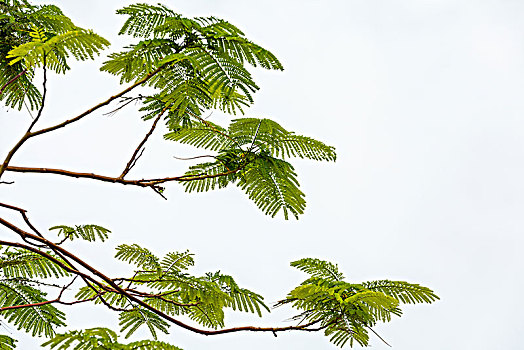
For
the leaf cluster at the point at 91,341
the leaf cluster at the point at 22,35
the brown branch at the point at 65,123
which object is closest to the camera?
the leaf cluster at the point at 91,341

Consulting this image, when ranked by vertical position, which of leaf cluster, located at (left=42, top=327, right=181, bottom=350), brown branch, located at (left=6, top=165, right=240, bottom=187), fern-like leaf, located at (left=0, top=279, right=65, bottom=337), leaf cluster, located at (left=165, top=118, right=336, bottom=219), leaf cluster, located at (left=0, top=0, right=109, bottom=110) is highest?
leaf cluster, located at (left=0, top=0, right=109, bottom=110)

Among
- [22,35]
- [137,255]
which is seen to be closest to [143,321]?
[137,255]

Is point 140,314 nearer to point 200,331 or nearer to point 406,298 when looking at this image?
point 200,331

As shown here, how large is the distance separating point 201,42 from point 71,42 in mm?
446

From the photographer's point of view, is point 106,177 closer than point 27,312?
Yes

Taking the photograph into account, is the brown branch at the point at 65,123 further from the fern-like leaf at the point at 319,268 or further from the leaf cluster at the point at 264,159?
the fern-like leaf at the point at 319,268

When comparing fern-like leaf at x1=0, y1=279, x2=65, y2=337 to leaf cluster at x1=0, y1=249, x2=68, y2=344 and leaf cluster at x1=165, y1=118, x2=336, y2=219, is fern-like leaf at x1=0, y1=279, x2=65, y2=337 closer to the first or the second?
leaf cluster at x1=0, y1=249, x2=68, y2=344

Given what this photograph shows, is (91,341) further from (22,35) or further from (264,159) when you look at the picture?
(22,35)

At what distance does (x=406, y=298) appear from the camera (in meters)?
2.20

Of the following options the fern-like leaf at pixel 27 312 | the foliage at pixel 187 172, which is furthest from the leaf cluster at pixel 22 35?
the fern-like leaf at pixel 27 312

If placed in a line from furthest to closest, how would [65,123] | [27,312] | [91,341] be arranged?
[27,312], [65,123], [91,341]

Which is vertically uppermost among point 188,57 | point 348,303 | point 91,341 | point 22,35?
point 22,35

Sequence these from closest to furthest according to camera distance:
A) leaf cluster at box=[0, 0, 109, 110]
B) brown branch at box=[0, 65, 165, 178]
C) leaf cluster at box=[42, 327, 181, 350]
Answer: leaf cluster at box=[42, 327, 181, 350], brown branch at box=[0, 65, 165, 178], leaf cluster at box=[0, 0, 109, 110]

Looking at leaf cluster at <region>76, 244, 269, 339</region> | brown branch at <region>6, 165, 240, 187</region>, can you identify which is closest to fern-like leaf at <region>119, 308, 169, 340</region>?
leaf cluster at <region>76, 244, 269, 339</region>
